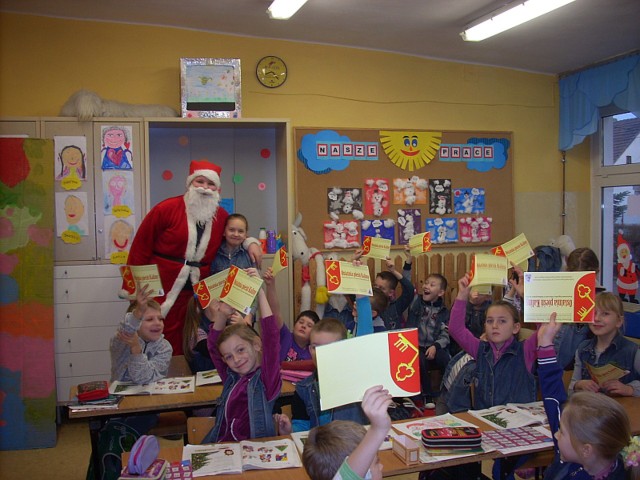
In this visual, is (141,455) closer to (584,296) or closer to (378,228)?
(584,296)

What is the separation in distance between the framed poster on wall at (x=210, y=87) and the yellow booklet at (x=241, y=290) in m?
2.46

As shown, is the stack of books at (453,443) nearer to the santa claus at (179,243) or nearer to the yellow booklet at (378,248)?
the yellow booklet at (378,248)

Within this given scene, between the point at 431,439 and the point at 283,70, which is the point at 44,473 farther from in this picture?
the point at 283,70

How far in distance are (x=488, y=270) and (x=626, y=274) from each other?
3.75 metres

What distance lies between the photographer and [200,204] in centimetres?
467

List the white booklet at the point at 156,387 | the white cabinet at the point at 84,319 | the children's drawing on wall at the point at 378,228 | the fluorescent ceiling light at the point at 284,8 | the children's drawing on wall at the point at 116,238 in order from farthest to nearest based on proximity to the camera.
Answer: the children's drawing on wall at the point at 378,228 < the children's drawing on wall at the point at 116,238 < the white cabinet at the point at 84,319 < the fluorescent ceiling light at the point at 284,8 < the white booklet at the point at 156,387

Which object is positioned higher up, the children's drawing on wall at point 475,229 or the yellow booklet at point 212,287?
the children's drawing on wall at point 475,229

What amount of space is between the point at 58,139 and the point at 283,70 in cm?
207

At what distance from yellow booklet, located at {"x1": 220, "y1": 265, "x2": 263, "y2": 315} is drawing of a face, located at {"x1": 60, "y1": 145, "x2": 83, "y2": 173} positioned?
97.3 inches

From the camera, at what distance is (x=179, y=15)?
5082mm

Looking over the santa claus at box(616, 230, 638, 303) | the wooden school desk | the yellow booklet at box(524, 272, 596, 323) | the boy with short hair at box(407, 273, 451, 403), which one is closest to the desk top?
the wooden school desk

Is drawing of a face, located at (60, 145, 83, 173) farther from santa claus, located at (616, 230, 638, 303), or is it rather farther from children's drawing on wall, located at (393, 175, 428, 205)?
santa claus, located at (616, 230, 638, 303)

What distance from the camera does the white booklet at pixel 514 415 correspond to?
261 cm

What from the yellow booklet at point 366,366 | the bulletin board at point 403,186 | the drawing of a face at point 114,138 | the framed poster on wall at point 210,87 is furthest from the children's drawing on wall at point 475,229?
the yellow booklet at point 366,366
